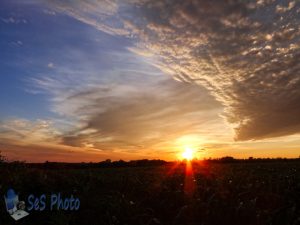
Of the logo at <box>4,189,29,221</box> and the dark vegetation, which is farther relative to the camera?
the logo at <box>4,189,29,221</box>

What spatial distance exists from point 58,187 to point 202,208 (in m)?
9.00

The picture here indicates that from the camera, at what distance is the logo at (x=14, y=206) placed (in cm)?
1858

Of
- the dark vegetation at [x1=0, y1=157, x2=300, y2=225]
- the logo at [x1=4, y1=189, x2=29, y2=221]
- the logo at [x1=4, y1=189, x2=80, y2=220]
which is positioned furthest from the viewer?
the logo at [x1=4, y1=189, x2=80, y2=220]

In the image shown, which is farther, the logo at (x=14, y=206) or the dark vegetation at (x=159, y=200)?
the logo at (x=14, y=206)

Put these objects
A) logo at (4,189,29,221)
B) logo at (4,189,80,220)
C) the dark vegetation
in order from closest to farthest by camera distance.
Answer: the dark vegetation < logo at (4,189,29,221) < logo at (4,189,80,220)

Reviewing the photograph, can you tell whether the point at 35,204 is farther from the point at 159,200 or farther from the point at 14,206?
the point at 159,200

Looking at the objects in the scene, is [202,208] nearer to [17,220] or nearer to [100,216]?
[100,216]

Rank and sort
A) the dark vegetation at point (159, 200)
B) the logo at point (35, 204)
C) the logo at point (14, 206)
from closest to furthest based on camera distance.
Result: the dark vegetation at point (159, 200), the logo at point (14, 206), the logo at point (35, 204)

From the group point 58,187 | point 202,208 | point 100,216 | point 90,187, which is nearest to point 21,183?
point 58,187

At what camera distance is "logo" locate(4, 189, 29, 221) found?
18578 mm

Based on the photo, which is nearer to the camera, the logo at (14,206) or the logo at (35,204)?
the logo at (14,206)

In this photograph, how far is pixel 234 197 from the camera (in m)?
21.2

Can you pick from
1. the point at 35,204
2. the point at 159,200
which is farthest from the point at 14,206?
the point at 159,200

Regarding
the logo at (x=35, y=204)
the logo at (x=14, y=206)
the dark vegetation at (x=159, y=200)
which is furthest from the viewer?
the logo at (x=35, y=204)
